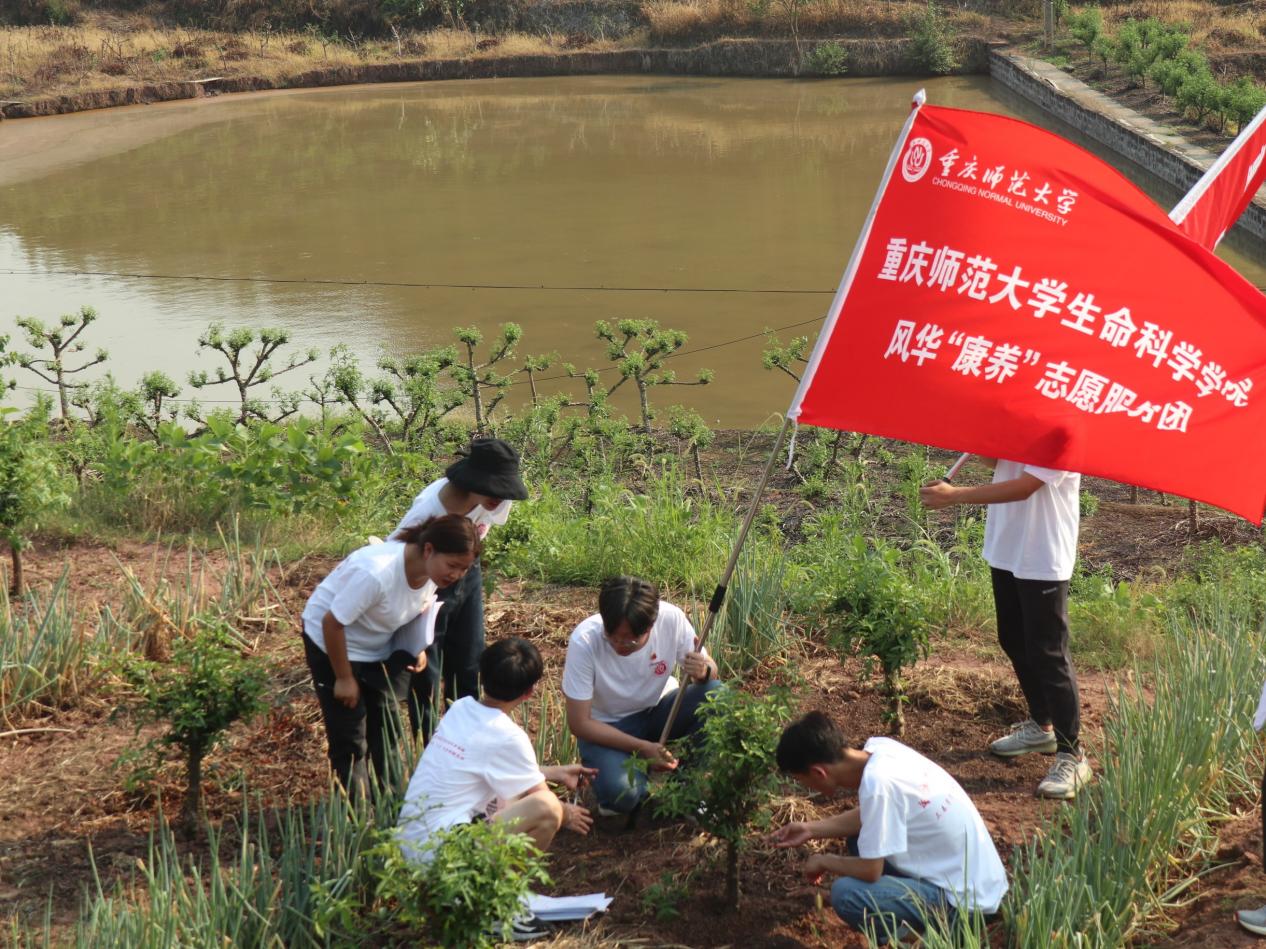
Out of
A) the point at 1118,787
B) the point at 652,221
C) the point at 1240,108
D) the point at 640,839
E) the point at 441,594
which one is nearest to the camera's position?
the point at 1118,787

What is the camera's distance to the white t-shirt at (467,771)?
3.46m

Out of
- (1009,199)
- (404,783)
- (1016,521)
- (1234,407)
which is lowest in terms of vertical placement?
(404,783)

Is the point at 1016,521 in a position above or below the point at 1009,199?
below

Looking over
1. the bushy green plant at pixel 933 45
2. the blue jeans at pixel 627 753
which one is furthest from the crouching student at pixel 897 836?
the bushy green plant at pixel 933 45

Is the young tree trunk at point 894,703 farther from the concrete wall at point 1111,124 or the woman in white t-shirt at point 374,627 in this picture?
the concrete wall at point 1111,124

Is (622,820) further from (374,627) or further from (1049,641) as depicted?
(1049,641)

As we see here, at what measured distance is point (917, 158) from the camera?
12.5 feet

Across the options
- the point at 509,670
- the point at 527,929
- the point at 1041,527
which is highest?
the point at 1041,527

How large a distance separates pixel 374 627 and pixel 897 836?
62.9 inches

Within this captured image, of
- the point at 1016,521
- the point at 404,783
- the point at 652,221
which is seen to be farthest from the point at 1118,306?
the point at 652,221

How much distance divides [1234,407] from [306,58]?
30710 mm

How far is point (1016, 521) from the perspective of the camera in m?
4.09

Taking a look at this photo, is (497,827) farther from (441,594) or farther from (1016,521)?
(1016,521)

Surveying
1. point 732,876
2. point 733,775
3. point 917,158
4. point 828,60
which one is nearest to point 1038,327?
point 917,158
